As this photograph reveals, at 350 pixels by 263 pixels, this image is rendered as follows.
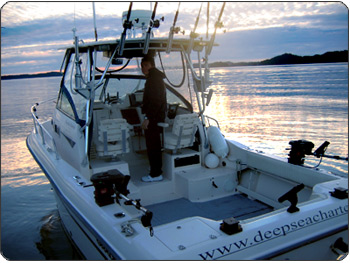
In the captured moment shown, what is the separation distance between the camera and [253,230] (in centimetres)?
237

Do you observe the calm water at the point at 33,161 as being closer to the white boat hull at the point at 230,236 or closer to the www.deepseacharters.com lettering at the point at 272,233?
the white boat hull at the point at 230,236

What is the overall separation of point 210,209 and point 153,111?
4.58ft

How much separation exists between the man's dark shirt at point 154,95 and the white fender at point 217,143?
0.89 meters

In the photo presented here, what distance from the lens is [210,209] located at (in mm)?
3805

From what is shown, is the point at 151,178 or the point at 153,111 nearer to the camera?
the point at 153,111

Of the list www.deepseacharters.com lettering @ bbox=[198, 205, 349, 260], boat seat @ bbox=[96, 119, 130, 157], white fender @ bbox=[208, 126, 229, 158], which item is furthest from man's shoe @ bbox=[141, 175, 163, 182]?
www.deepseacharters.com lettering @ bbox=[198, 205, 349, 260]

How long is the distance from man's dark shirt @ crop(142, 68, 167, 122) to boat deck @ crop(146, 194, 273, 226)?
3.66 ft

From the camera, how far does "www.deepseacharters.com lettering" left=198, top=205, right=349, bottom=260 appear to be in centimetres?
218

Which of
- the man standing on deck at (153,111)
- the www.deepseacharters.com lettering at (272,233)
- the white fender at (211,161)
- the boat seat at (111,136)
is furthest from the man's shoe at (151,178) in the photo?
the www.deepseacharters.com lettering at (272,233)

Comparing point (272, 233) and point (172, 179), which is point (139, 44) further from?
point (272, 233)

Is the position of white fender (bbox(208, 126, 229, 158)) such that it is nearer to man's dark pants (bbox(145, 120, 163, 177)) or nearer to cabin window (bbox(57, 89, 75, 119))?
man's dark pants (bbox(145, 120, 163, 177))

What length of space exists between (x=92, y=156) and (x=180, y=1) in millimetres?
2211

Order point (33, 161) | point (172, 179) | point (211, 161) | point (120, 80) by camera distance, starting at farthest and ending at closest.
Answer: point (33, 161) < point (120, 80) < point (211, 161) < point (172, 179)

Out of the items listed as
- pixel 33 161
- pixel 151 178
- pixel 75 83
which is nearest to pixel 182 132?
pixel 151 178
